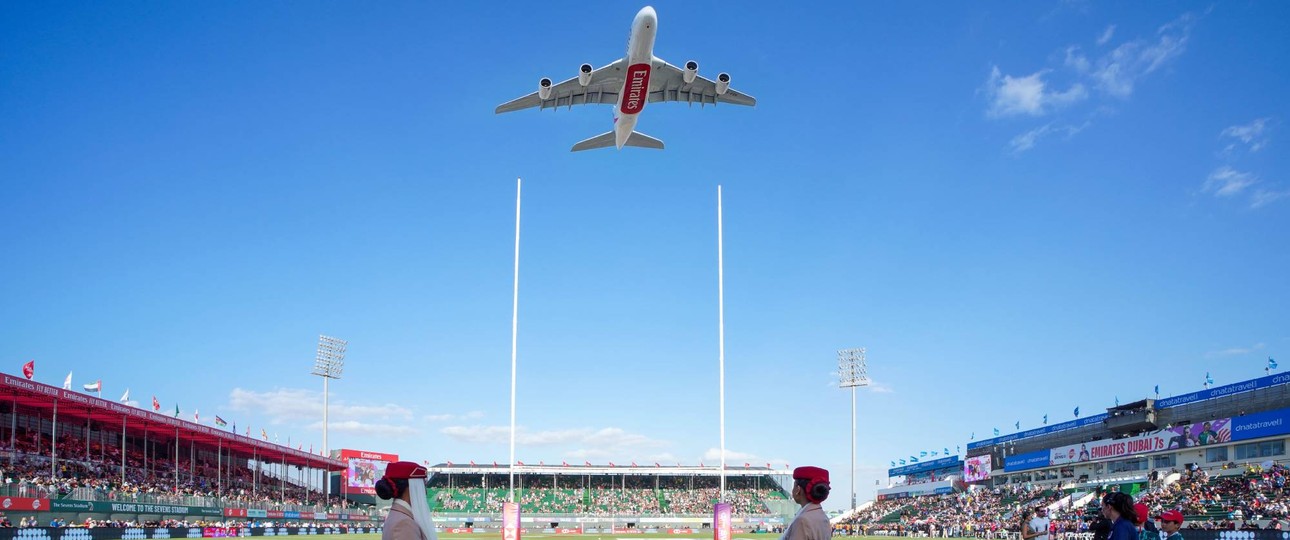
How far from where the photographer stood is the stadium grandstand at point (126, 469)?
40772 millimetres

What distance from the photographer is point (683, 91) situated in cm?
3975

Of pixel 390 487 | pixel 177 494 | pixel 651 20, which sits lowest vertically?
pixel 177 494

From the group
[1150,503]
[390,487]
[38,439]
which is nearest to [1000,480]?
[1150,503]

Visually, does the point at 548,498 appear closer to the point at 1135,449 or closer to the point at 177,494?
the point at 177,494

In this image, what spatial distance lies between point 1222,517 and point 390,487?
1885 inches

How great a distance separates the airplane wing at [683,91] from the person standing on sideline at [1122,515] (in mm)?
30028

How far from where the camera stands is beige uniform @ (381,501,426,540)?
545cm

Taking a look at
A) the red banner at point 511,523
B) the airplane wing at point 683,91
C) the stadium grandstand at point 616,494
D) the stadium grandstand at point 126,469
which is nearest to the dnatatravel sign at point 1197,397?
the stadium grandstand at point 616,494

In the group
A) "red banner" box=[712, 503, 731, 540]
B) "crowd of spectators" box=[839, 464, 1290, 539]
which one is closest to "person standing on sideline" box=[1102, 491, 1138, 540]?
"crowd of spectators" box=[839, 464, 1290, 539]

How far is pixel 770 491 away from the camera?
92.9 m

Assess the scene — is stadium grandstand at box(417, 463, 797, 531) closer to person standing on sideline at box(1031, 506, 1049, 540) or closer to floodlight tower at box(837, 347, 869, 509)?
floodlight tower at box(837, 347, 869, 509)

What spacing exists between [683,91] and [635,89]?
245 inches

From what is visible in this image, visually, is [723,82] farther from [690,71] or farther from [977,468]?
[977,468]

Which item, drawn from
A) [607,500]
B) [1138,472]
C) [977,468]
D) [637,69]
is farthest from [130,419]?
[977,468]
